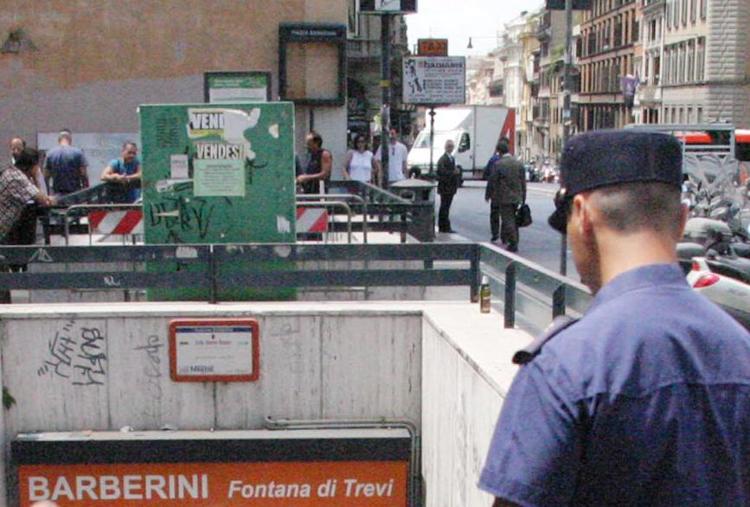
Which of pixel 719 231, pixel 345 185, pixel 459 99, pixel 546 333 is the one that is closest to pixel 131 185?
pixel 345 185

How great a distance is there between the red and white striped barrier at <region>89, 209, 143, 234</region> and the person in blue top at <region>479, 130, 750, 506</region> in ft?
30.3

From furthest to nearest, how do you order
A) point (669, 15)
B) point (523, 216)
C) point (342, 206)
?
1. point (669, 15)
2. point (523, 216)
3. point (342, 206)

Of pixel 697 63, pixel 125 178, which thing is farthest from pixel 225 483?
pixel 697 63

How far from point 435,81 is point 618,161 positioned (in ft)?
72.8

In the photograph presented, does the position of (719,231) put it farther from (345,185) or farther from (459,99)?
(459,99)

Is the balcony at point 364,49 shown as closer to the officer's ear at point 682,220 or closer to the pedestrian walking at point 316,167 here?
the pedestrian walking at point 316,167

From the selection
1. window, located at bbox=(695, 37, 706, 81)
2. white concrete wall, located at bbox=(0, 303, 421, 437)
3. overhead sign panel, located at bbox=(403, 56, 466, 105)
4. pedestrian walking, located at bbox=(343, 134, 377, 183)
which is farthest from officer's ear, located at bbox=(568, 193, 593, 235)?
window, located at bbox=(695, 37, 706, 81)

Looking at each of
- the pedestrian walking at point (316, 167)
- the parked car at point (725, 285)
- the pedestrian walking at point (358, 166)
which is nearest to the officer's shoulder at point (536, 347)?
the parked car at point (725, 285)

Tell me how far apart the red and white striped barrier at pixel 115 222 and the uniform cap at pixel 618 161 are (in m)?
9.12

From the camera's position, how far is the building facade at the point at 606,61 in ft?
300

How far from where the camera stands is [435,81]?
80.0 ft

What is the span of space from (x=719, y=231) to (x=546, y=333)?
10.3m

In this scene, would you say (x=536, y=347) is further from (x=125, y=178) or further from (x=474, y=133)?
(x=474, y=133)

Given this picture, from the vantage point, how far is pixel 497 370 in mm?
6117
